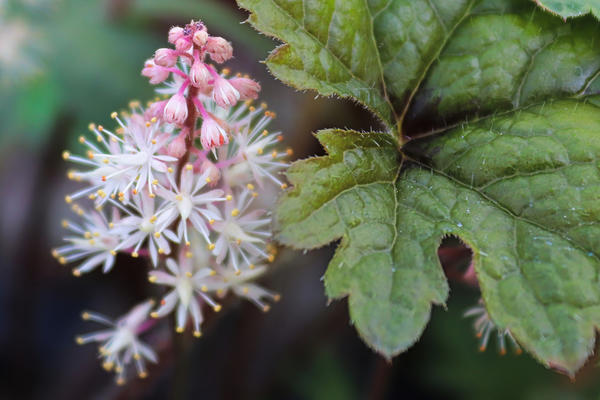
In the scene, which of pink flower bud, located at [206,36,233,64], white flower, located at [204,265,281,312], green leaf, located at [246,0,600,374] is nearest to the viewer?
green leaf, located at [246,0,600,374]

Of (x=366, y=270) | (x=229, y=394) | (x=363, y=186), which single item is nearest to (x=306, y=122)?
(x=229, y=394)

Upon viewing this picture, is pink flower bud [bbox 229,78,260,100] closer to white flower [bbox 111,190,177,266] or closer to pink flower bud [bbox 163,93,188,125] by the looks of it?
pink flower bud [bbox 163,93,188,125]

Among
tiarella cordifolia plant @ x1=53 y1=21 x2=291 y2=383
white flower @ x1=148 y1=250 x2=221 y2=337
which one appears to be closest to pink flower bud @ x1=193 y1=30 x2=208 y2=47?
tiarella cordifolia plant @ x1=53 y1=21 x2=291 y2=383

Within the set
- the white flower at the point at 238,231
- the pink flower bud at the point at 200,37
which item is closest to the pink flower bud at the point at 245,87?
the pink flower bud at the point at 200,37

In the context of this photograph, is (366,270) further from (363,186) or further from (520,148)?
(520,148)

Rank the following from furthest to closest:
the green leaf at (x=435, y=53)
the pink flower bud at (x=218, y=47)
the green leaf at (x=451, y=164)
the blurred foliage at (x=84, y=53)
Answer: the blurred foliage at (x=84, y=53)
the green leaf at (x=435, y=53)
the pink flower bud at (x=218, y=47)
the green leaf at (x=451, y=164)

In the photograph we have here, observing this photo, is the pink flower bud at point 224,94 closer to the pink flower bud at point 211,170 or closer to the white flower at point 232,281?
the pink flower bud at point 211,170
